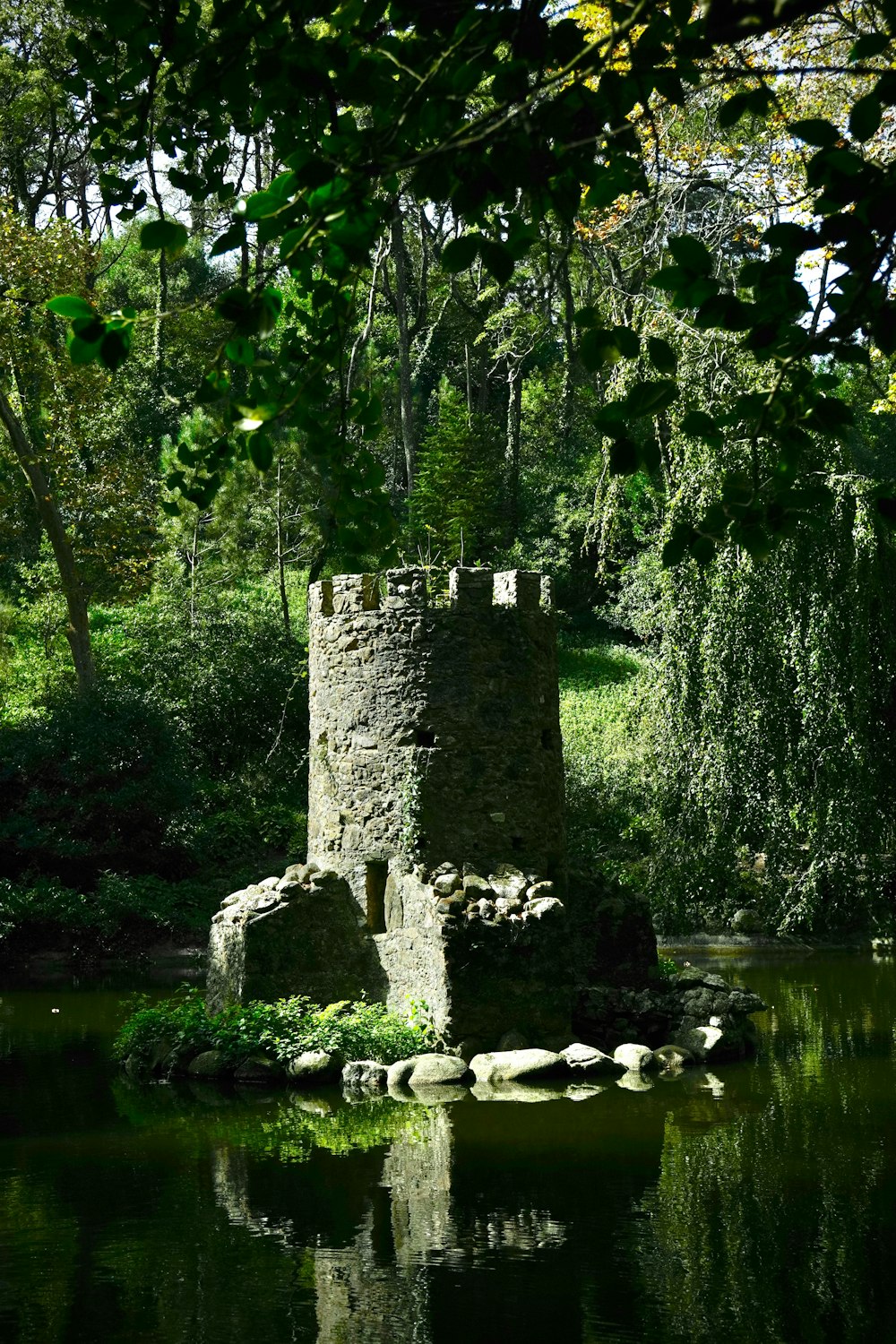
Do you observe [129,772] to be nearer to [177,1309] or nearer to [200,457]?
[177,1309]

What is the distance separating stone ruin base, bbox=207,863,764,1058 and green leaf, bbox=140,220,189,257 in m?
8.86

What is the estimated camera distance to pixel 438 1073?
1166cm

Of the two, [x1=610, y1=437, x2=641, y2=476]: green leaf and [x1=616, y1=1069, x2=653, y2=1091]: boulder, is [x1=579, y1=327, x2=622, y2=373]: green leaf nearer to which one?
[x1=610, y1=437, x2=641, y2=476]: green leaf

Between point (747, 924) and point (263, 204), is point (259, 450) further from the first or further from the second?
point (747, 924)

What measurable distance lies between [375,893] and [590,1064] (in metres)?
2.56

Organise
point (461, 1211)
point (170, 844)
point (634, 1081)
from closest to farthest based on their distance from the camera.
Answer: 1. point (461, 1211)
2. point (634, 1081)
3. point (170, 844)

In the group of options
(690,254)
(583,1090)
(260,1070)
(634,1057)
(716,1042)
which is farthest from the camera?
(716,1042)

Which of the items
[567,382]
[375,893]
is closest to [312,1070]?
[375,893]

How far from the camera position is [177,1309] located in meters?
6.26

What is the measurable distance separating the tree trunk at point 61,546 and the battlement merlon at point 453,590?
9941 millimetres

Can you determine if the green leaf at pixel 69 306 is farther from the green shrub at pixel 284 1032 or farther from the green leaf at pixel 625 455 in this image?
the green shrub at pixel 284 1032

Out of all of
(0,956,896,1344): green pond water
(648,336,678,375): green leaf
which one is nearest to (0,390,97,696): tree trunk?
(0,956,896,1344): green pond water

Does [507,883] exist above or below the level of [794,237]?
below

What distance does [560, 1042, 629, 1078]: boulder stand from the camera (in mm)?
11828
